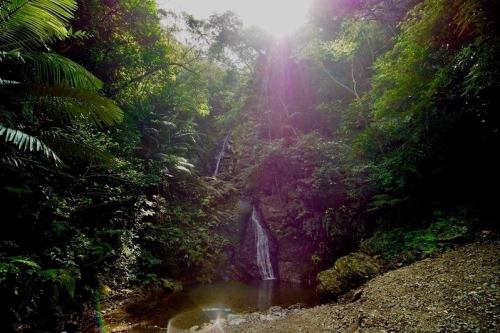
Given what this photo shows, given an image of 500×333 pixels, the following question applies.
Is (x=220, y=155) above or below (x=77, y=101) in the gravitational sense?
above

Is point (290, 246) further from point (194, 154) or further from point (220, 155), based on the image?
point (220, 155)

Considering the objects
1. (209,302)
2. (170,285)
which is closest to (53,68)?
(170,285)

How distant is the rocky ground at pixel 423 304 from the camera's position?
3.55 metres

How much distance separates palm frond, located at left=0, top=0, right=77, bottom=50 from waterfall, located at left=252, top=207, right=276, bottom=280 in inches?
425

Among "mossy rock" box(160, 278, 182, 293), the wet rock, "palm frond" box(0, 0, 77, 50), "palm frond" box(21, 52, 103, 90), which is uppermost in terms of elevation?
"palm frond" box(0, 0, 77, 50)

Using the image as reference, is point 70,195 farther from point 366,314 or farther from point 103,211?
point 366,314

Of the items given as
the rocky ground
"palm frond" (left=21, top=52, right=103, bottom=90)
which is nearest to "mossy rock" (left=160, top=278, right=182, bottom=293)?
the rocky ground

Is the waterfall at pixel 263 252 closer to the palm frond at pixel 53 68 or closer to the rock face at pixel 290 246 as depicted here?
the rock face at pixel 290 246

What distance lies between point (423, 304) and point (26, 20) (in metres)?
7.55

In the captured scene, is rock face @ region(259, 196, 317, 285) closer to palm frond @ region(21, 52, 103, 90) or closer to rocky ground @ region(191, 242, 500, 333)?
rocky ground @ region(191, 242, 500, 333)

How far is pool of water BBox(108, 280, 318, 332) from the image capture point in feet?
22.4

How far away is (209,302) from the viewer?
8523 millimetres

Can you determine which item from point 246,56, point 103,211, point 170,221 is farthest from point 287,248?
point 246,56

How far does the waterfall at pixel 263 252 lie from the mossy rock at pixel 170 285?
391cm
